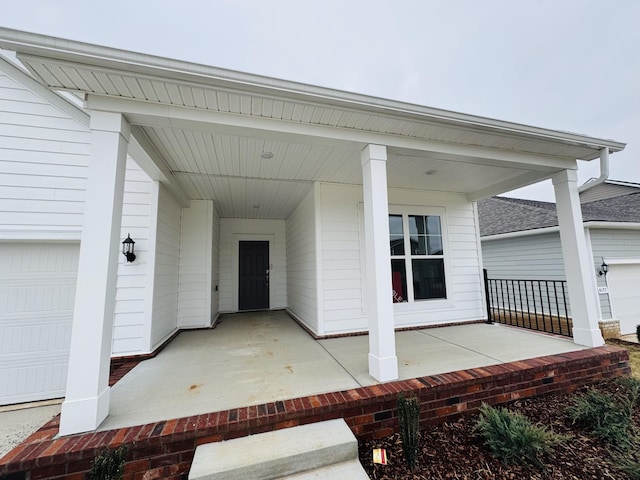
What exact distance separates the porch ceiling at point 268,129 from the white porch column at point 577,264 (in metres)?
0.35

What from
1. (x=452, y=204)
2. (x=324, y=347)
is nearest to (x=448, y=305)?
(x=452, y=204)

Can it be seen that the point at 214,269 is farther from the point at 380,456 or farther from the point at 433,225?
the point at 380,456

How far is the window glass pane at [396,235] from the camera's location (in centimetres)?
475

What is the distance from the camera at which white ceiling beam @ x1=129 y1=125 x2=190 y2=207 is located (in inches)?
105

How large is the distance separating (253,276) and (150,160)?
15.2ft

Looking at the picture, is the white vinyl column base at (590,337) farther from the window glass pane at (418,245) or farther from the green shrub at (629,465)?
the window glass pane at (418,245)

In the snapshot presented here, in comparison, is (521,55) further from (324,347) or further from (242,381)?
(242,381)

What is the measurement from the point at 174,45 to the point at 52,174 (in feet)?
31.0

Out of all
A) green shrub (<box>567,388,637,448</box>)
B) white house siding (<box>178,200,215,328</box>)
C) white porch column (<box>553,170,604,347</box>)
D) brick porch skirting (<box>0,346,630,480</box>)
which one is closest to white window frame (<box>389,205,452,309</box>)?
white porch column (<box>553,170,604,347</box>)

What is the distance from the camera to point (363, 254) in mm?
4566

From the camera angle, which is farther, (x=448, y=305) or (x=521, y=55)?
(x=521, y=55)

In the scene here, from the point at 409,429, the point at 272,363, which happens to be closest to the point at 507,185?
the point at 409,429

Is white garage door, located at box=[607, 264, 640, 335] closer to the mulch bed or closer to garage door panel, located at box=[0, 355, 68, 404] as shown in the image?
the mulch bed

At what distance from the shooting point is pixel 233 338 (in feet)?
14.1
